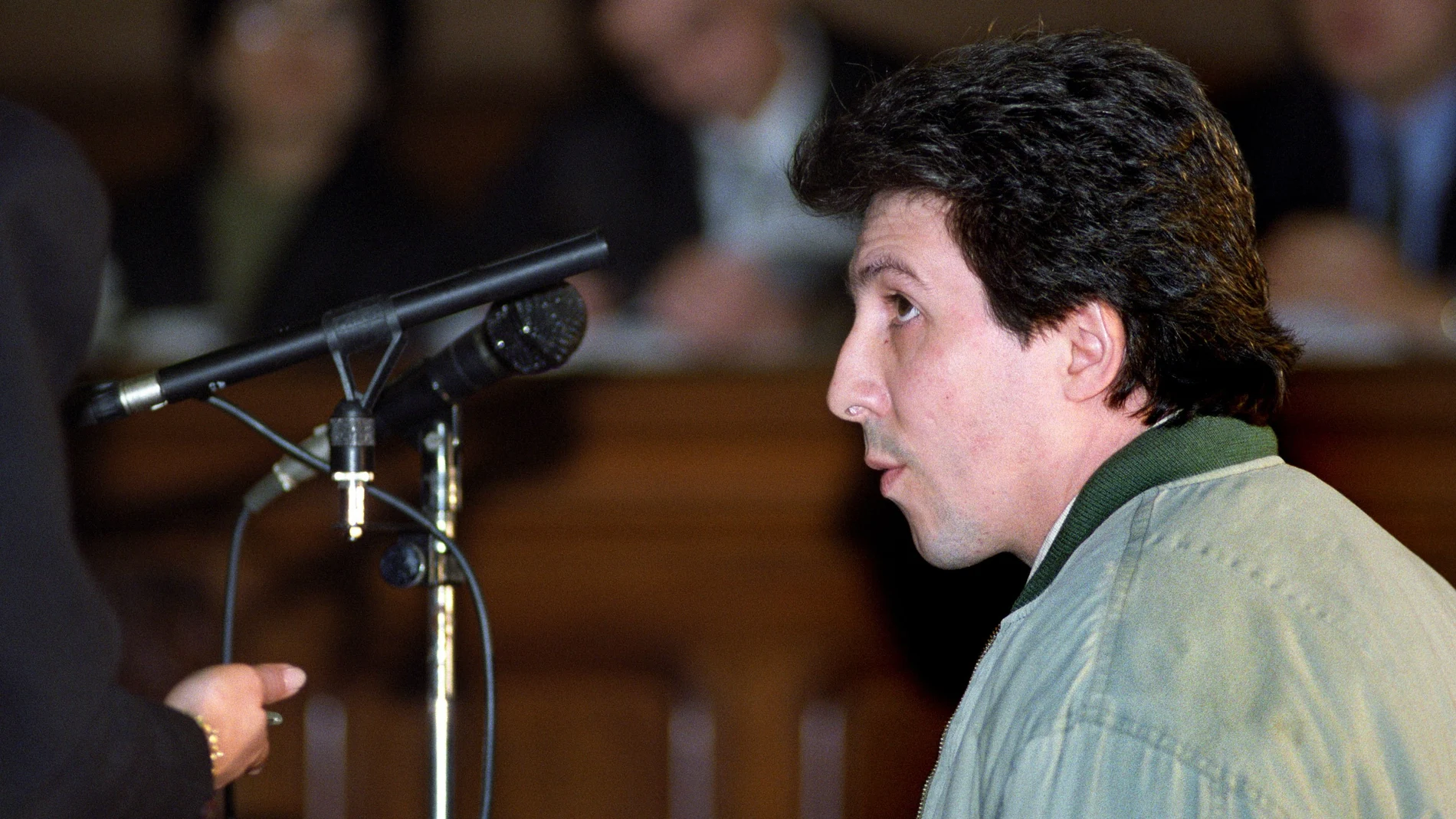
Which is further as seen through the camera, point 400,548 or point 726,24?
point 726,24

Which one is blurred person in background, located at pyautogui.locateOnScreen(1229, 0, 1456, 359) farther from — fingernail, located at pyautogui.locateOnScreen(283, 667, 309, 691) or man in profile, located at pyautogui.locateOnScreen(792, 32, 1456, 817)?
fingernail, located at pyautogui.locateOnScreen(283, 667, 309, 691)

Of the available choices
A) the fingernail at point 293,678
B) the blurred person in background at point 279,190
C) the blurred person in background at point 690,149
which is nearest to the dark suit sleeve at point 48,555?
the fingernail at point 293,678

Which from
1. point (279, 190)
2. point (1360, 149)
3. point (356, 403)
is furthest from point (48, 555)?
point (1360, 149)

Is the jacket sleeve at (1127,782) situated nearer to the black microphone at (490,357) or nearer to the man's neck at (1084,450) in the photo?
the man's neck at (1084,450)

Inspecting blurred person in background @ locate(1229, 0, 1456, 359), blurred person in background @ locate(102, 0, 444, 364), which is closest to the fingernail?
blurred person in background @ locate(102, 0, 444, 364)

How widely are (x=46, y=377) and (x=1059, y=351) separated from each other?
895 mm

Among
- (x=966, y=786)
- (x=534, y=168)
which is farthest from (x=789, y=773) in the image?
(x=534, y=168)

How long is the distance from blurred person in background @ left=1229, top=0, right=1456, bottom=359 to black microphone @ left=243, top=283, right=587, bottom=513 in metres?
1.78

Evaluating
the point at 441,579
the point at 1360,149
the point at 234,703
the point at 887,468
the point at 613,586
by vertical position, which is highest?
the point at 1360,149

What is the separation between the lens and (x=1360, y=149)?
2.90 metres

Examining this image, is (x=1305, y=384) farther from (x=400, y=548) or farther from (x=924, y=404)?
(x=400, y=548)

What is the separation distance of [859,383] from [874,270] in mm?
117

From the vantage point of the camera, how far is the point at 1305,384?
7.32ft

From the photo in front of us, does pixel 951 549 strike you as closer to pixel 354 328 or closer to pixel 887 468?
pixel 887 468
